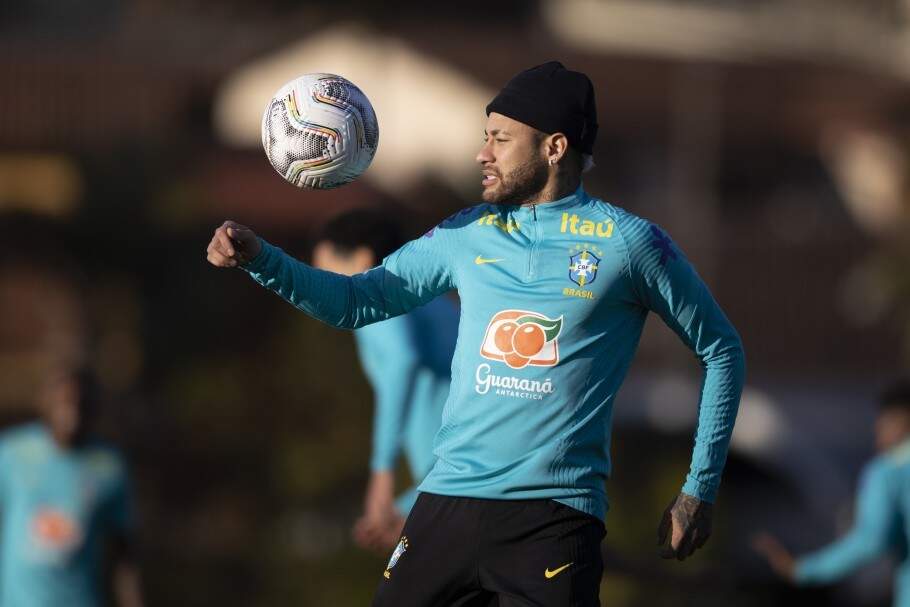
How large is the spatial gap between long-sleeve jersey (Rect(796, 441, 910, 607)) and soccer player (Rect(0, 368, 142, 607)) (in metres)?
3.75

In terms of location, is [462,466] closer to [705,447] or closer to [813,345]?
[705,447]

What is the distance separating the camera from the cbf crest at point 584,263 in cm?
529

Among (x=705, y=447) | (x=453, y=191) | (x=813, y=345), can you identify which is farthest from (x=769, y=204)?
(x=705, y=447)

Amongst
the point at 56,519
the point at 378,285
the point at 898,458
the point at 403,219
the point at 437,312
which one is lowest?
the point at 56,519

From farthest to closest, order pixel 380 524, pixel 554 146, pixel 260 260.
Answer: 1. pixel 380 524
2. pixel 554 146
3. pixel 260 260

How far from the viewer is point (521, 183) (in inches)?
214

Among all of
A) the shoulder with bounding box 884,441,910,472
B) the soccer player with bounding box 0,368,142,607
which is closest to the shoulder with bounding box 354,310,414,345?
the soccer player with bounding box 0,368,142,607

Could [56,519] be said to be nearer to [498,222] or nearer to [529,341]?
[498,222]

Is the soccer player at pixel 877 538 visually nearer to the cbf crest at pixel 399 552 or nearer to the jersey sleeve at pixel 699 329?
the jersey sleeve at pixel 699 329

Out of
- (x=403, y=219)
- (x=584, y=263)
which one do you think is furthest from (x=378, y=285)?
(x=403, y=219)

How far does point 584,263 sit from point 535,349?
1.04 ft

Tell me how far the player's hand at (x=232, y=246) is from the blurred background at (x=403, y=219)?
3.81 metres

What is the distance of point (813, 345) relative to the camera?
2370 centimetres

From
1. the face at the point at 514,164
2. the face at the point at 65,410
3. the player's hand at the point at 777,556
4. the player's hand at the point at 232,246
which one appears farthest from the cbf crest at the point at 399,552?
the face at the point at 65,410
